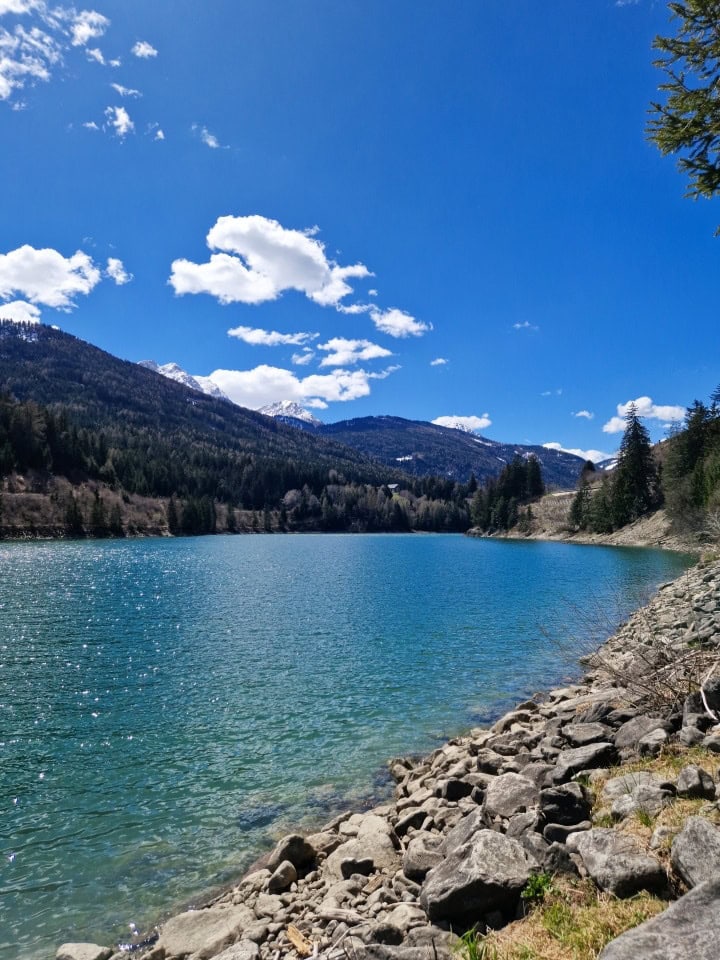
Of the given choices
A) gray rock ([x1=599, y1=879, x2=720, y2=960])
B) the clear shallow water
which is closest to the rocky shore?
gray rock ([x1=599, y1=879, x2=720, y2=960])

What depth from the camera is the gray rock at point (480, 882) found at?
677 centimetres

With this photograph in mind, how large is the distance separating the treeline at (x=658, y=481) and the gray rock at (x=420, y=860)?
69813 millimetres

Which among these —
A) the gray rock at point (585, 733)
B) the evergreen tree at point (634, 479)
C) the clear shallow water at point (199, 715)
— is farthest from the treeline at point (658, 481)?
the gray rock at point (585, 733)

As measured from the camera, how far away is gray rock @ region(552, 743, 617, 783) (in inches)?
428

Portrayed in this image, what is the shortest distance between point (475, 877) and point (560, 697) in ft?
52.4

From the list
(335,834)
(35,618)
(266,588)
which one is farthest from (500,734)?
(266,588)

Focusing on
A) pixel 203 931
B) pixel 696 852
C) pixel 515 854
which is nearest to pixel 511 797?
pixel 515 854

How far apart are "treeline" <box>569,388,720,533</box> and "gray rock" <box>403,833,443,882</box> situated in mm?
69813

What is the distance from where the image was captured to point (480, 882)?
6.82 meters

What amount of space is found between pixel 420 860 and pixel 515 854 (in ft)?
8.16

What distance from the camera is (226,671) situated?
2755cm

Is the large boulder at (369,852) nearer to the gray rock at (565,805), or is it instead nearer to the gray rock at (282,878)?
the gray rock at (282,878)

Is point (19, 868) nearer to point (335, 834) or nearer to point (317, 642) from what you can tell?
point (335, 834)

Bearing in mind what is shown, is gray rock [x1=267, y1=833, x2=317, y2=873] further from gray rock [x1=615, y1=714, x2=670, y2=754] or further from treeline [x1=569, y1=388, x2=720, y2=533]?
treeline [x1=569, y1=388, x2=720, y2=533]
